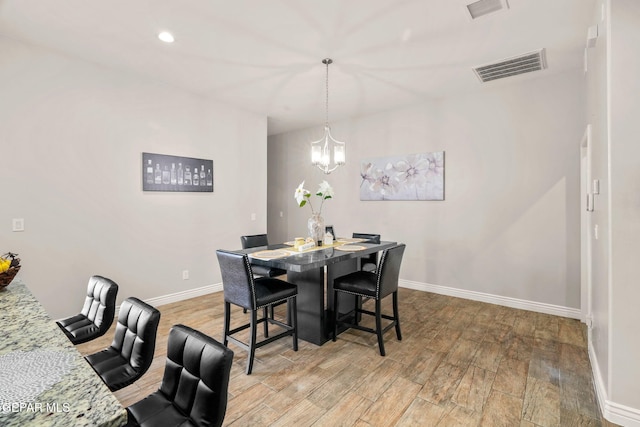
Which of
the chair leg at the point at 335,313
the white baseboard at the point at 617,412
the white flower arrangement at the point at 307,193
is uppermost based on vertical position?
the white flower arrangement at the point at 307,193

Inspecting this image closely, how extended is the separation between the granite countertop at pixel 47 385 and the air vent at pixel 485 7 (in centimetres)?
305

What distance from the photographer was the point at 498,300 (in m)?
4.02

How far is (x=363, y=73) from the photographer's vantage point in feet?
11.8

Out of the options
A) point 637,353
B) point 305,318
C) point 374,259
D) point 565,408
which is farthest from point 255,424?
point 374,259

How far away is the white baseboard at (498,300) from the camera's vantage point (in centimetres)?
359

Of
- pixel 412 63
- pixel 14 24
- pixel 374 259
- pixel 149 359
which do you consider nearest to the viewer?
pixel 149 359

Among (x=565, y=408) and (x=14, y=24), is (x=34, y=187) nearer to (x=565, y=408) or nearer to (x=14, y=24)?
(x=14, y=24)

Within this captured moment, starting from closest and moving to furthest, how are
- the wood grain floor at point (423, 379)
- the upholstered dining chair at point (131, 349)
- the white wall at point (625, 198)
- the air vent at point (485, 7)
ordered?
the upholstered dining chair at point (131, 349)
the white wall at point (625, 198)
the wood grain floor at point (423, 379)
the air vent at point (485, 7)

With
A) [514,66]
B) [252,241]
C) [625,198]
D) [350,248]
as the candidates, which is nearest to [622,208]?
[625,198]

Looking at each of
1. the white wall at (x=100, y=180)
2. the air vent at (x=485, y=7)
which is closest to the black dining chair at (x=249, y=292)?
the white wall at (x=100, y=180)

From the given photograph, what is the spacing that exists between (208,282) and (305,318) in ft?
6.86

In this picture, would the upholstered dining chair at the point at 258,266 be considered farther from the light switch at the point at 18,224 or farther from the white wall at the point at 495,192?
the light switch at the point at 18,224

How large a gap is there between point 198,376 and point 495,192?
402 centimetres

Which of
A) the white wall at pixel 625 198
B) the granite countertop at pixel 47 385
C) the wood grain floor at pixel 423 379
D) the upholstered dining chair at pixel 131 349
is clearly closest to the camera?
the granite countertop at pixel 47 385
